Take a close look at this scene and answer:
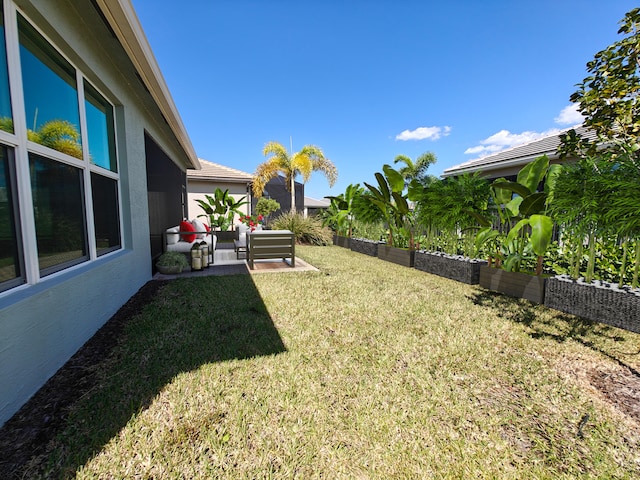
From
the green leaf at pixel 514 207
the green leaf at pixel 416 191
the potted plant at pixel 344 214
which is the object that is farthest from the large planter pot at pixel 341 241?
the green leaf at pixel 514 207

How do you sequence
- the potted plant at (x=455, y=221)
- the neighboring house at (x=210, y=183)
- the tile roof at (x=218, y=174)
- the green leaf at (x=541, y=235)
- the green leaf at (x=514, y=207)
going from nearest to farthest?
the green leaf at (x=541, y=235) → the green leaf at (x=514, y=207) → the potted plant at (x=455, y=221) → the tile roof at (x=218, y=174) → the neighboring house at (x=210, y=183)

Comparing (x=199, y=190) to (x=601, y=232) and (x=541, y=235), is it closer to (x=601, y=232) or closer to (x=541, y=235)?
(x=541, y=235)

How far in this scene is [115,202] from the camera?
399cm

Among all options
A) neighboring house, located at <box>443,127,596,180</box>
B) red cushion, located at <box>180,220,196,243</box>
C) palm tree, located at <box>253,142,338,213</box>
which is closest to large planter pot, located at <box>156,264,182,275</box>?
red cushion, located at <box>180,220,196,243</box>

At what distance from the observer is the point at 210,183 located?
14711mm

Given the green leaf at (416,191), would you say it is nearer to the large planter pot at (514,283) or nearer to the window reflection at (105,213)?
the large planter pot at (514,283)

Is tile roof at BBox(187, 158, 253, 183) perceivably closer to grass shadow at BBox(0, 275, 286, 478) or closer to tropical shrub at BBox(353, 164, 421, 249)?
tropical shrub at BBox(353, 164, 421, 249)

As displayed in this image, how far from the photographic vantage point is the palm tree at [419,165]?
1981 centimetres

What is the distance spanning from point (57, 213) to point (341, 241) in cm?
943

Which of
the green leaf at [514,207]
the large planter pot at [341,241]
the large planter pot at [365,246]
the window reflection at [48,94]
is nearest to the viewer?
the window reflection at [48,94]

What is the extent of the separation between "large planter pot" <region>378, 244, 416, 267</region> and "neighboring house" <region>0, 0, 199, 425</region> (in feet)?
20.3

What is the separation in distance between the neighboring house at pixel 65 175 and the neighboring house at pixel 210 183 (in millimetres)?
10109

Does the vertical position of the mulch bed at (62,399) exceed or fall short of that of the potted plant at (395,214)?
it falls short

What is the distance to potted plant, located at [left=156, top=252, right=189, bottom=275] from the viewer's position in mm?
5855
